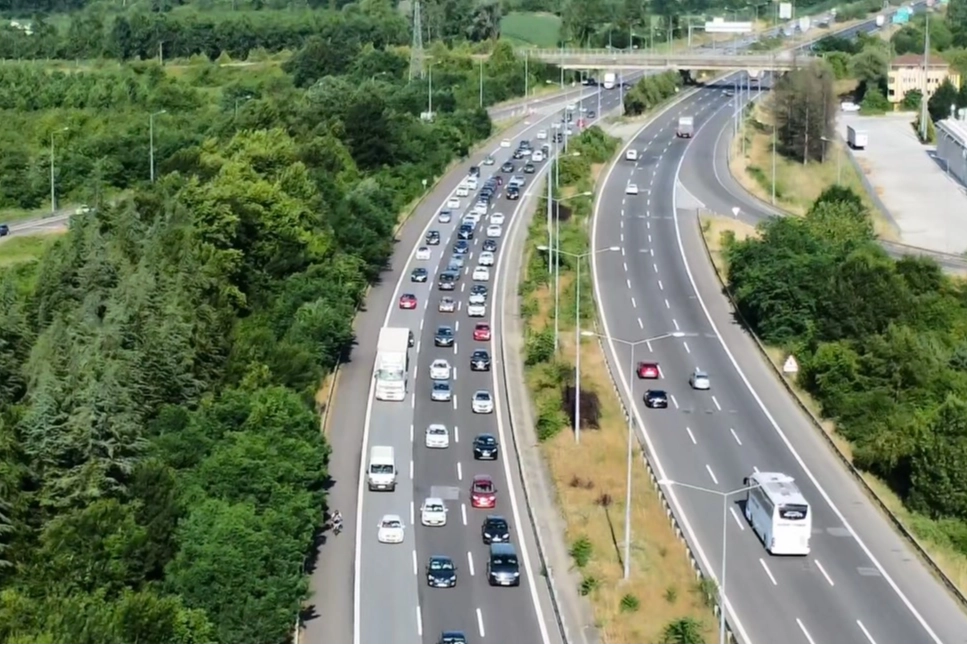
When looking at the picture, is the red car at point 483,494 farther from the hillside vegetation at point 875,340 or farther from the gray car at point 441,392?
the hillside vegetation at point 875,340

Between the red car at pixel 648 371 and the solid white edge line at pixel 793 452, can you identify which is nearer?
the solid white edge line at pixel 793 452

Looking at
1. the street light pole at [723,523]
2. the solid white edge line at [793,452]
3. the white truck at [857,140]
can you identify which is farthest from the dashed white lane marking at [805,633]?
the white truck at [857,140]

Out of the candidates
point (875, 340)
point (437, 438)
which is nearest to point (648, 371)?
point (875, 340)

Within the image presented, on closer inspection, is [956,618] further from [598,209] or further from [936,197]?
[936,197]

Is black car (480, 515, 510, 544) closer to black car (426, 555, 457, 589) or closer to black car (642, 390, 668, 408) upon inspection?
black car (426, 555, 457, 589)

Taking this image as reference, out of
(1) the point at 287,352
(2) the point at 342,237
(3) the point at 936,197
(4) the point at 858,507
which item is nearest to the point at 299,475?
(1) the point at 287,352

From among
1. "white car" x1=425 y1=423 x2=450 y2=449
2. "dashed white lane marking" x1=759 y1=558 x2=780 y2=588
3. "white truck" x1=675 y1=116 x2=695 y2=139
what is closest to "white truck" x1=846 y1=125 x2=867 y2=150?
"white truck" x1=675 y1=116 x2=695 y2=139

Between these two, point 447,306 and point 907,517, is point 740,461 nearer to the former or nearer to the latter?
point 907,517
